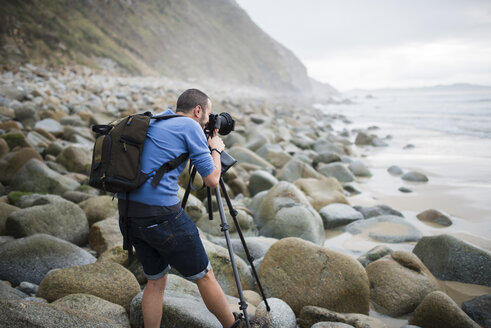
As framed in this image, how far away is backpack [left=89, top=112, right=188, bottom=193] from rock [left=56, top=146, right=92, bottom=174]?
18.9ft

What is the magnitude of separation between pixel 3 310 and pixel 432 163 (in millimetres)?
13436

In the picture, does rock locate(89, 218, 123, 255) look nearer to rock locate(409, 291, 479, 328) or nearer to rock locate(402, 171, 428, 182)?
rock locate(409, 291, 479, 328)

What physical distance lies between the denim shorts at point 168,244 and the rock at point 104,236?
6.90 feet

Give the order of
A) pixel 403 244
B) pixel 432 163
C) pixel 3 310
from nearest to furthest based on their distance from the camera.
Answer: pixel 3 310 < pixel 403 244 < pixel 432 163

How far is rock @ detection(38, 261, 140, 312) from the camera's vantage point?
10.6 ft

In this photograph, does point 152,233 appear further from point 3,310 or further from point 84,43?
point 84,43

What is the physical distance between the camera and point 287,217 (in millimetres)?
5957

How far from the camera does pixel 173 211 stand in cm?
244

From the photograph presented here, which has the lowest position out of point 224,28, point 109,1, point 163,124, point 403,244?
point 403,244

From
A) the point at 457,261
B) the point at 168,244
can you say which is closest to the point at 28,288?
the point at 168,244

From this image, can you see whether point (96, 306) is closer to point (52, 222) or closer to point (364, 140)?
point (52, 222)

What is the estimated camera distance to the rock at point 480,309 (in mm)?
3724

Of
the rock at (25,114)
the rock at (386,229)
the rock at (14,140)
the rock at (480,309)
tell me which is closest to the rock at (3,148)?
the rock at (14,140)

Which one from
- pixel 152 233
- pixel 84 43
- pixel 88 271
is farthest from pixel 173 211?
pixel 84 43
